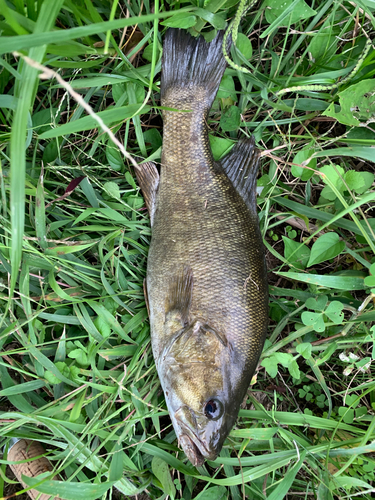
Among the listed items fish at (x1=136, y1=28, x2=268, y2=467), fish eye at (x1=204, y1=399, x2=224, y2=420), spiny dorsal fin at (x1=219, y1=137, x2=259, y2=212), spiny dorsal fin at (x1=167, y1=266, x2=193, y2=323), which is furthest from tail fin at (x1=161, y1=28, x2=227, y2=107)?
fish eye at (x1=204, y1=399, x2=224, y2=420)

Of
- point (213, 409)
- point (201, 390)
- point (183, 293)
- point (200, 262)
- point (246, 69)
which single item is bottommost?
point (213, 409)

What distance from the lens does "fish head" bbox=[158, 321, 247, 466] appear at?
1.99m

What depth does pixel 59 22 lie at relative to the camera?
212 centimetres

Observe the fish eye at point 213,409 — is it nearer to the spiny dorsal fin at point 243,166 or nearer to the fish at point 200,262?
the fish at point 200,262

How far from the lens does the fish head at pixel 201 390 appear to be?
199 centimetres

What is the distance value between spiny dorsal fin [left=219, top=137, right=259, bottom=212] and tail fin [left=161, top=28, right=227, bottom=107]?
381 mm

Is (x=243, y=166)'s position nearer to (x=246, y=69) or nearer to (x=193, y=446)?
(x=246, y=69)

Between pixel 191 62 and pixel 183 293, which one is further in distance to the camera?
pixel 191 62

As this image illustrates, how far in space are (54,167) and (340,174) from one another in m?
1.92

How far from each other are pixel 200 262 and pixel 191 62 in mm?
1389

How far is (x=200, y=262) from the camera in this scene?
2.14 meters

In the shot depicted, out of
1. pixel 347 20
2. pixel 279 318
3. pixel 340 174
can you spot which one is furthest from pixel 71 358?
pixel 347 20

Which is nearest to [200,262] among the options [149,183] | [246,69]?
[149,183]

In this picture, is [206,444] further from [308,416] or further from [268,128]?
[268,128]
